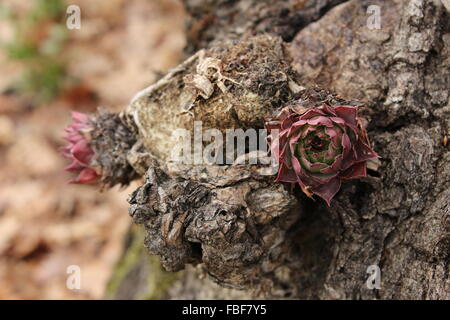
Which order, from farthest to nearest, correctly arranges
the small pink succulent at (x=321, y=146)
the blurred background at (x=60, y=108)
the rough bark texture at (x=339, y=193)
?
the blurred background at (x=60, y=108)
the rough bark texture at (x=339, y=193)
the small pink succulent at (x=321, y=146)

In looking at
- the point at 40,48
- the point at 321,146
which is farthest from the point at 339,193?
the point at 40,48

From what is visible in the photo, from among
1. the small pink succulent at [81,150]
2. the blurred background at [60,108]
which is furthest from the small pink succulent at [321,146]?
the blurred background at [60,108]

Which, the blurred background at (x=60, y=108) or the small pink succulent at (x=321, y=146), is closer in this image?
the small pink succulent at (x=321, y=146)

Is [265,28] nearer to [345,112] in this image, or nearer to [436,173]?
[345,112]

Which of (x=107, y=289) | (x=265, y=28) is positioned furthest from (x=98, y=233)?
(x=265, y=28)

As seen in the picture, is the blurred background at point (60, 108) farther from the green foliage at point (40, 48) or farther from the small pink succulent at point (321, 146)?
the small pink succulent at point (321, 146)
